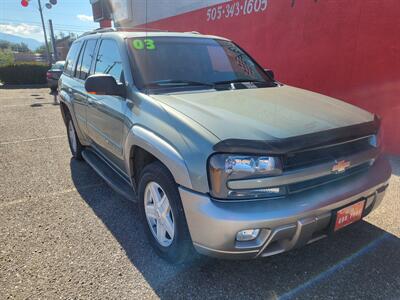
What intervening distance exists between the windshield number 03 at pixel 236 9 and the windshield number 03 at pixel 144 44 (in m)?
5.04

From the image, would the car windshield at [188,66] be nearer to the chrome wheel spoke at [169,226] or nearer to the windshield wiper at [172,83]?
the windshield wiper at [172,83]

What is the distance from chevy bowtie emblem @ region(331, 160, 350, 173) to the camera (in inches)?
85.8

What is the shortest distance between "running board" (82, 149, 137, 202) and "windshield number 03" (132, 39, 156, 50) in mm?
1350

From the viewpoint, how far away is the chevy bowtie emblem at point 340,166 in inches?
85.8

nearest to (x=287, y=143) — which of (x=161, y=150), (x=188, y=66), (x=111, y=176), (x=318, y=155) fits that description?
(x=318, y=155)

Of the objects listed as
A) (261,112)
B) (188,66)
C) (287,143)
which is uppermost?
(188,66)

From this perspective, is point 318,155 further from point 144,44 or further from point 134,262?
point 144,44

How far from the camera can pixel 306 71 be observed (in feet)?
21.0

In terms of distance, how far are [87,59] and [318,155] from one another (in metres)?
3.24

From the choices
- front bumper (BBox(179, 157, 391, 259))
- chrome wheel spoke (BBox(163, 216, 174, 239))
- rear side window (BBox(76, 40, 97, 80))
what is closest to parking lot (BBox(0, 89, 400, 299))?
chrome wheel spoke (BBox(163, 216, 174, 239))

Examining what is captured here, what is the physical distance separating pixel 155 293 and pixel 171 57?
2117mm

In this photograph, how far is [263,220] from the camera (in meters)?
1.88

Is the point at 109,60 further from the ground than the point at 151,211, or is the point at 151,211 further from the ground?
the point at 109,60

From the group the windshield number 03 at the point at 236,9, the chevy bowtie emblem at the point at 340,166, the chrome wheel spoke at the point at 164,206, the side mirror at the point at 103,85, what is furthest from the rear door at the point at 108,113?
the windshield number 03 at the point at 236,9
